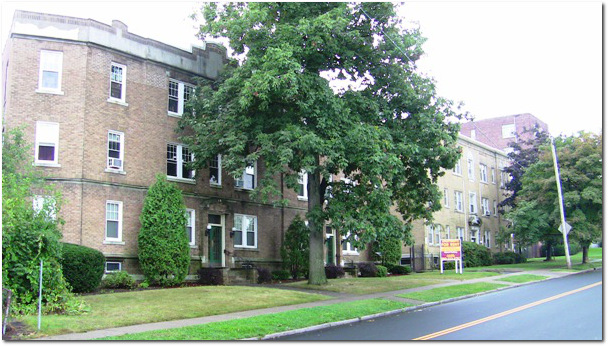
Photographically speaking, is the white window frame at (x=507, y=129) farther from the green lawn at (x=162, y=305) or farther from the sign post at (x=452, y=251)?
the green lawn at (x=162, y=305)

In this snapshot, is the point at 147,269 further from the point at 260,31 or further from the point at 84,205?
the point at 260,31

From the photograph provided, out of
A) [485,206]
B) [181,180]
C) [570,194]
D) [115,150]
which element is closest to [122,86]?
[115,150]

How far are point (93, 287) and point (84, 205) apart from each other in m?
3.63

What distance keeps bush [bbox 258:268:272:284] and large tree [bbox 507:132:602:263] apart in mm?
20411

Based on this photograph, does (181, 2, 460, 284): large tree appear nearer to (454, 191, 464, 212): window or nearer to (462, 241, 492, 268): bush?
(462, 241, 492, 268): bush

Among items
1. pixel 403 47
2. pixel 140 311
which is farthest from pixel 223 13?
pixel 140 311

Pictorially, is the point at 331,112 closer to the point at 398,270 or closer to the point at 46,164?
the point at 46,164

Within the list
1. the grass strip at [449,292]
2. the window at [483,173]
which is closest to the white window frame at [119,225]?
the grass strip at [449,292]

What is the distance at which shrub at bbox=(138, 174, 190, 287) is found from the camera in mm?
21859

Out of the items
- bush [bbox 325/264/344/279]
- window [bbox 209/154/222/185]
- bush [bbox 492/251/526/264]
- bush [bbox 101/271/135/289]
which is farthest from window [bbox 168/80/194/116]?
bush [bbox 492/251/526/264]

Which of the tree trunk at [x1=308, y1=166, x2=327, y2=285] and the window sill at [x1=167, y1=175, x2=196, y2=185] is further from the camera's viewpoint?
the window sill at [x1=167, y1=175, x2=196, y2=185]

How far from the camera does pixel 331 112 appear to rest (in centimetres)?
1983

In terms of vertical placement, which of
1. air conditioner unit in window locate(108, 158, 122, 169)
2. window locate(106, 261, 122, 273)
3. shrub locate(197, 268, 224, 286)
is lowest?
shrub locate(197, 268, 224, 286)

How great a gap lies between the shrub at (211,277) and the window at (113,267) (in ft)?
12.3
